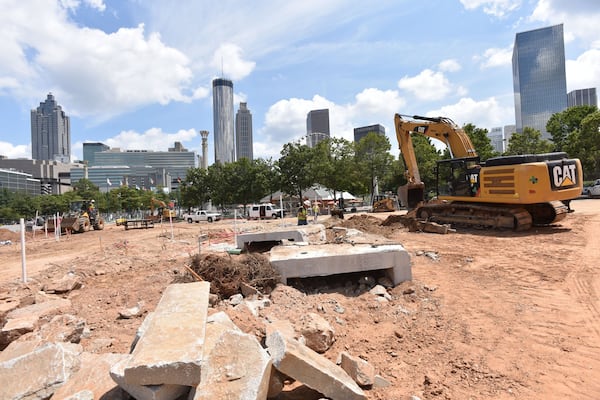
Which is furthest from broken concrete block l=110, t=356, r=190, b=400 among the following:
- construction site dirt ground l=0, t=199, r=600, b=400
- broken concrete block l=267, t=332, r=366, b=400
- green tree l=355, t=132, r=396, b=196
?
green tree l=355, t=132, r=396, b=196

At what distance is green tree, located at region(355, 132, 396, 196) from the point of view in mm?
40812

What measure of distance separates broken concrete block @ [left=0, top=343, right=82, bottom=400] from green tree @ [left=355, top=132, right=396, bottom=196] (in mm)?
39130

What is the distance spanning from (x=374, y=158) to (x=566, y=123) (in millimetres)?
23229

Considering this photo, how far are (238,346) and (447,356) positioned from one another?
2.58 m

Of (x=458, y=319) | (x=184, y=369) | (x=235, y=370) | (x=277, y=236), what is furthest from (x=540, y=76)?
(x=184, y=369)

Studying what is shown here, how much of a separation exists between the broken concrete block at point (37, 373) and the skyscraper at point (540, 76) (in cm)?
14992

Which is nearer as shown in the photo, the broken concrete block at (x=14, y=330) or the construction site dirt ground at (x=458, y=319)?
the construction site dirt ground at (x=458, y=319)

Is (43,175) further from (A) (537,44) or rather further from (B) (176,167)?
(A) (537,44)

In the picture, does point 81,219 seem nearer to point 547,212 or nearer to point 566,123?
point 547,212

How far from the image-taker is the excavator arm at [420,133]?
1658cm

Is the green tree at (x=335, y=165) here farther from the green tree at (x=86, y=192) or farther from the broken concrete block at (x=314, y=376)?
the green tree at (x=86, y=192)

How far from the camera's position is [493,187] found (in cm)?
1377

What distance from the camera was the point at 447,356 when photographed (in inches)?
168

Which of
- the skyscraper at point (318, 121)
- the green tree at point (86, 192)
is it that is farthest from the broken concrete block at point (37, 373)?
the skyscraper at point (318, 121)
